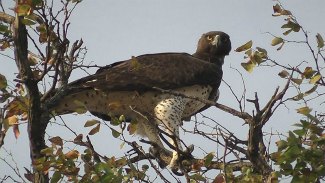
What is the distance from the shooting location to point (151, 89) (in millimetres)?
6684

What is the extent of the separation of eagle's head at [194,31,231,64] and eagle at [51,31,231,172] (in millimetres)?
497

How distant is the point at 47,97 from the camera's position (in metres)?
4.87

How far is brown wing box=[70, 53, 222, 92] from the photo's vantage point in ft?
21.2

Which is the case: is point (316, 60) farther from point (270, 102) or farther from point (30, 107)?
Result: point (30, 107)

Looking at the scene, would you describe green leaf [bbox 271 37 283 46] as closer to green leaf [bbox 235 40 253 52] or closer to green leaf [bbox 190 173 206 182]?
green leaf [bbox 235 40 253 52]

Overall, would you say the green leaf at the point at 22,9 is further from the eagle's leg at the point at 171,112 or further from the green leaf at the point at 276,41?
the eagle's leg at the point at 171,112

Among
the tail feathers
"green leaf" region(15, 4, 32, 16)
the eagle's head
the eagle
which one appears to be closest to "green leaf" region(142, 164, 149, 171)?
the eagle

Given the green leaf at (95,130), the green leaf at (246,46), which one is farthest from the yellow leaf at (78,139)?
the green leaf at (246,46)

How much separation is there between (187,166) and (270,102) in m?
1.86

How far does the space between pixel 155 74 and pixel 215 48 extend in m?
1.54

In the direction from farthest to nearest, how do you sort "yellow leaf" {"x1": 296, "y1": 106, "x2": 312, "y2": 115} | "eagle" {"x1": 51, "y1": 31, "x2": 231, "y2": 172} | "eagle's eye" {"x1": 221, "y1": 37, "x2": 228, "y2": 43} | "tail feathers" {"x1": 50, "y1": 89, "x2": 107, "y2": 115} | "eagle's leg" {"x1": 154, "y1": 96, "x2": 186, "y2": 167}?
1. "eagle's eye" {"x1": 221, "y1": 37, "x2": 228, "y2": 43}
2. "eagle's leg" {"x1": 154, "y1": 96, "x2": 186, "y2": 167}
3. "eagle" {"x1": 51, "y1": 31, "x2": 231, "y2": 172}
4. "tail feathers" {"x1": 50, "y1": 89, "x2": 107, "y2": 115}
5. "yellow leaf" {"x1": 296, "y1": 106, "x2": 312, "y2": 115}

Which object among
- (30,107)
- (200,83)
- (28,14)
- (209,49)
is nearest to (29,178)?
(30,107)

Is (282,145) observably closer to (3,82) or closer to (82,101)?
(3,82)

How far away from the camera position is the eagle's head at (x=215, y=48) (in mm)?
8061
